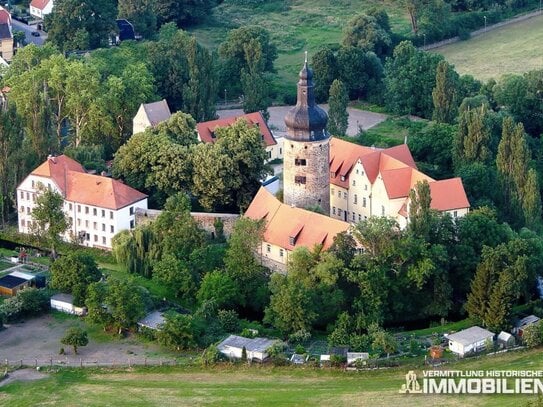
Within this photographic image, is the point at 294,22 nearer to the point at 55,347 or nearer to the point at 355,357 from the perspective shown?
the point at 55,347

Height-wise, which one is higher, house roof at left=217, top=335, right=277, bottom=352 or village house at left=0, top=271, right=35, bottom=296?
village house at left=0, top=271, right=35, bottom=296

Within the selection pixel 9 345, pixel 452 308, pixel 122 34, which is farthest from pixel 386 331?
pixel 122 34

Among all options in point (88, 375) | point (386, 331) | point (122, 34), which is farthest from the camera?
point (122, 34)

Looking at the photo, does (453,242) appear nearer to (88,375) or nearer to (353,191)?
(353,191)

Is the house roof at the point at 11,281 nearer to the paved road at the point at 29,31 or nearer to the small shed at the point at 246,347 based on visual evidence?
the small shed at the point at 246,347

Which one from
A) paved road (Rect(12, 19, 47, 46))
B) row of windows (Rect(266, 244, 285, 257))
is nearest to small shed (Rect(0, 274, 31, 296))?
row of windows (Rect(266, 244, 285, 257))

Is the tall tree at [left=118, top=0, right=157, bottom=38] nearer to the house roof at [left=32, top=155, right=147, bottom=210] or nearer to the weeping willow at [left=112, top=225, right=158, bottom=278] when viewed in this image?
the house roof at [left=32, top=155, right=147, bottom=210]

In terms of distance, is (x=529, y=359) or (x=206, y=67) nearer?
(x=529, y=359)
